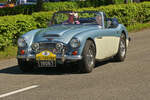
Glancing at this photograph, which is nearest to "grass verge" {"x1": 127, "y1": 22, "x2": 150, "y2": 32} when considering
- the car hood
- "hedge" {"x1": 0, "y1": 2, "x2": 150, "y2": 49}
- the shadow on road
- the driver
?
"hedge" {"x1": 0, "y1": 2, "x2": 150, "y2": 49}

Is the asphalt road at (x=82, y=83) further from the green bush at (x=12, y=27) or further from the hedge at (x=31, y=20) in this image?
the hedge at (x=31, y=20)

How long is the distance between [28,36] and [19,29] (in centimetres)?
535

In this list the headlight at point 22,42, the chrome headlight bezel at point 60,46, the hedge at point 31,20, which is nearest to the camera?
the chrome headlight bezel at point 60,46

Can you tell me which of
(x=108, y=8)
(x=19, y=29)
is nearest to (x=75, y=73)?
(x=19, y=29)

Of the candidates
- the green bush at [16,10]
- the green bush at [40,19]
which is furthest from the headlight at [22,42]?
the green bush at [16,10]

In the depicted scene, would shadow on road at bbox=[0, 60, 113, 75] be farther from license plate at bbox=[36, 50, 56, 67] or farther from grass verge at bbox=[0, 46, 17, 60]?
grass verge at bbox=[0, 46, 17, 60]

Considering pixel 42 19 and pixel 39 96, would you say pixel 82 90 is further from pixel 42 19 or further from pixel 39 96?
pixel 42 19

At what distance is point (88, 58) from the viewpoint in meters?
11.1

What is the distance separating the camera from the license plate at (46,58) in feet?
35.3

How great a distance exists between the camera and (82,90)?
28.9ft

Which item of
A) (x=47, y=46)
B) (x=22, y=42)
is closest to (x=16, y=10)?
(x=22, y=42)

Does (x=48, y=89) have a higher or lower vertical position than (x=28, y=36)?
lower

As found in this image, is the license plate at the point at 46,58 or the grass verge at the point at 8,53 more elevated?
the license plate at the point at 46,58

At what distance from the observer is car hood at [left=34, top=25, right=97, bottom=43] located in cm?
1091
